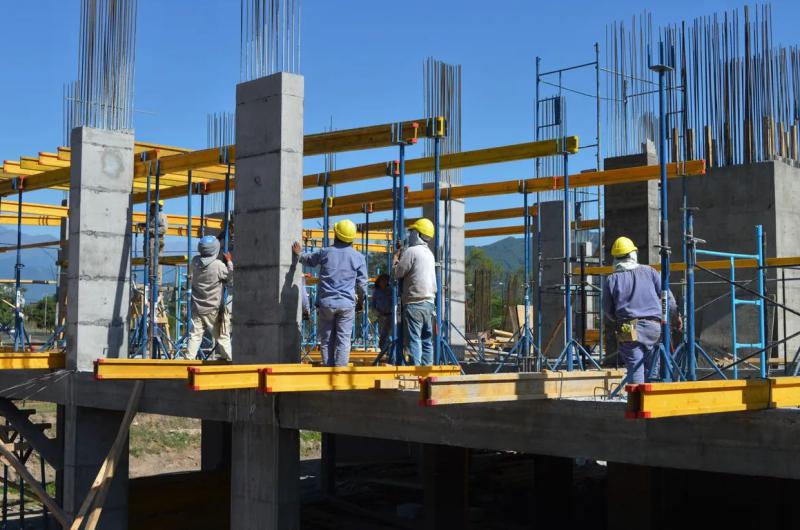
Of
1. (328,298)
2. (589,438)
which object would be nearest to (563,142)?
(328,298)

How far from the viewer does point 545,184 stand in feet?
48.1

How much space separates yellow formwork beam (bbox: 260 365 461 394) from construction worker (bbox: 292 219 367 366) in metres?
0.55

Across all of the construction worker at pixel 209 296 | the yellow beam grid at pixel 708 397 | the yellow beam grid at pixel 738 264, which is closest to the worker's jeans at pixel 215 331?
the construction worker at pixel 209 296

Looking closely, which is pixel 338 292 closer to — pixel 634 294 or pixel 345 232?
pixel 345 232

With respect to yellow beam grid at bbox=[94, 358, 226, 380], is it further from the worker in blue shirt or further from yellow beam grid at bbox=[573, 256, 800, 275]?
yellow beam grid at bbox=[573, 256, 800, 275]

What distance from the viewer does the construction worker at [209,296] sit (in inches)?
448

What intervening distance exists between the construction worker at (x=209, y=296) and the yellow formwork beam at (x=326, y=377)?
9.23ft

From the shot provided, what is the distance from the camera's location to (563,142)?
1150cm

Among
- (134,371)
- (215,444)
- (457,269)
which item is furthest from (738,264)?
(215,444)

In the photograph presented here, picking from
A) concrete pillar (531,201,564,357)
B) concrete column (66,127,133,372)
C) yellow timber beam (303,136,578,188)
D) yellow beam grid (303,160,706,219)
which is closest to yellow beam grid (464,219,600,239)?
concrete pillar (531,201,564,357)

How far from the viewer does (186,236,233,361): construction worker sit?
11.4m

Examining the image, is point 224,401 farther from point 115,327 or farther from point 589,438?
point 589,438

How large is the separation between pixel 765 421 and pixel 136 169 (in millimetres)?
10038

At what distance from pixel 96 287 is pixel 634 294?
7527 mm
